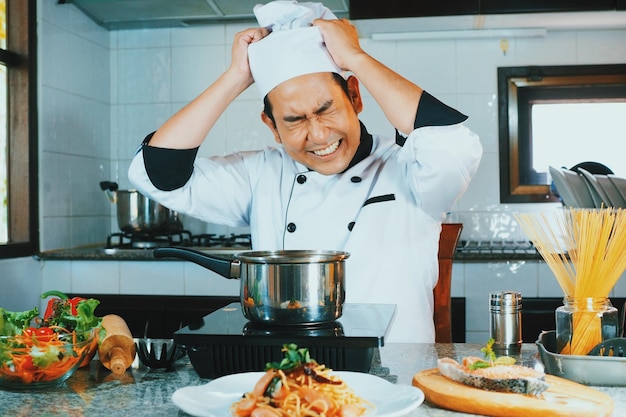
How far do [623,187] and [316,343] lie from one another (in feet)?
6.74

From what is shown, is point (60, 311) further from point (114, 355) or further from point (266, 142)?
point (266, 142)

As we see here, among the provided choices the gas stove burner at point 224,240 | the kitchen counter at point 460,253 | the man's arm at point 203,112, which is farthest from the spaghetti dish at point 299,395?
the gas stove burner at point 224,240

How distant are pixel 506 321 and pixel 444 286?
594 mm

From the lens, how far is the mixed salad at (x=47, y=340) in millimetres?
1193

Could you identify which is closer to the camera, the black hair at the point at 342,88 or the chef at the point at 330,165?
the chef at the point at 330,165

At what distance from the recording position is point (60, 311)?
1.32m

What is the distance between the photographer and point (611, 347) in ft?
3.92

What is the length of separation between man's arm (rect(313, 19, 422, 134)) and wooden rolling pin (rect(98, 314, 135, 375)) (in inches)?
30.2

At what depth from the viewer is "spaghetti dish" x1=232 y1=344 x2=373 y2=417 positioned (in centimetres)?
95

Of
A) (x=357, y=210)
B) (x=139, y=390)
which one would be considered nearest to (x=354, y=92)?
(x=357, y=210)

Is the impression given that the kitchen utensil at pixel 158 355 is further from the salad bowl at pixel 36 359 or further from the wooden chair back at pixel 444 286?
the wooden chair back at pixel 444 286

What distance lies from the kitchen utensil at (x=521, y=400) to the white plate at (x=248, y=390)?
0.06m

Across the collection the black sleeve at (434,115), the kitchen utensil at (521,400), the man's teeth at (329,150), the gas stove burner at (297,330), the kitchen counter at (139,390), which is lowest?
the kitchen counter at (139,390)

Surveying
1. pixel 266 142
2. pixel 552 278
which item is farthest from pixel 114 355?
pixel 266 142
